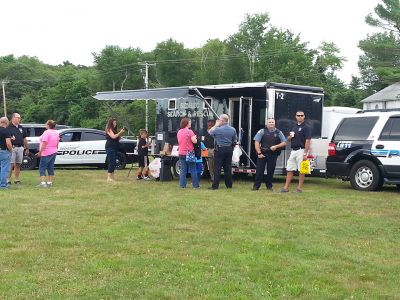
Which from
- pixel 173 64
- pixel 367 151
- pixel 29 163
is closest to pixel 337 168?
pixel 367 151

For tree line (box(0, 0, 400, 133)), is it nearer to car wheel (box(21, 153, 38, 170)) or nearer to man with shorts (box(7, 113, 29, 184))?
car wheel (box(21, 153, 38, 170))

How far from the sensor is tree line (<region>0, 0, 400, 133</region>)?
58969mm

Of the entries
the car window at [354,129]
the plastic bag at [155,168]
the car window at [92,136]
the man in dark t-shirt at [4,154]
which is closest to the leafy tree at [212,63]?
the car window at [92,136]

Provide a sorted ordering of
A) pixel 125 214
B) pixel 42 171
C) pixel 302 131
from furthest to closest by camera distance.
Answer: pixel 42 171, pixel 302 131, pixel 125 214

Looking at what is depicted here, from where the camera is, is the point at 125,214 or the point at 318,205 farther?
the point at 318,205

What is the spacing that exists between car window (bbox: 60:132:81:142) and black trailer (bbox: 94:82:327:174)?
364 centimetres

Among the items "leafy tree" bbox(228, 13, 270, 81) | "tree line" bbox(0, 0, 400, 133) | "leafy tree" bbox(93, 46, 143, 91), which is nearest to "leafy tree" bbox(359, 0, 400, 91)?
"tree line" bbox(0, 0, 400, 133)

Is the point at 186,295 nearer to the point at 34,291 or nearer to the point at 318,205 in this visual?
the point at 34,291

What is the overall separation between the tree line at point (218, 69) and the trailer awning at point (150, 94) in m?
41.4

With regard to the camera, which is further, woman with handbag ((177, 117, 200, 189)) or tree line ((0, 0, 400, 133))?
tree line ((0, 0, 400, 133))

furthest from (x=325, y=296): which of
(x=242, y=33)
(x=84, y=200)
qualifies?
(x=242, y=33)

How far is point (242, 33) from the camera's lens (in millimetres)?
67750

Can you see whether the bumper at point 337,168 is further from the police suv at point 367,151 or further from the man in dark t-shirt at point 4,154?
the man in dark t-shirt at point 4,154

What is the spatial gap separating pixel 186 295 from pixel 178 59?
69.5 m
